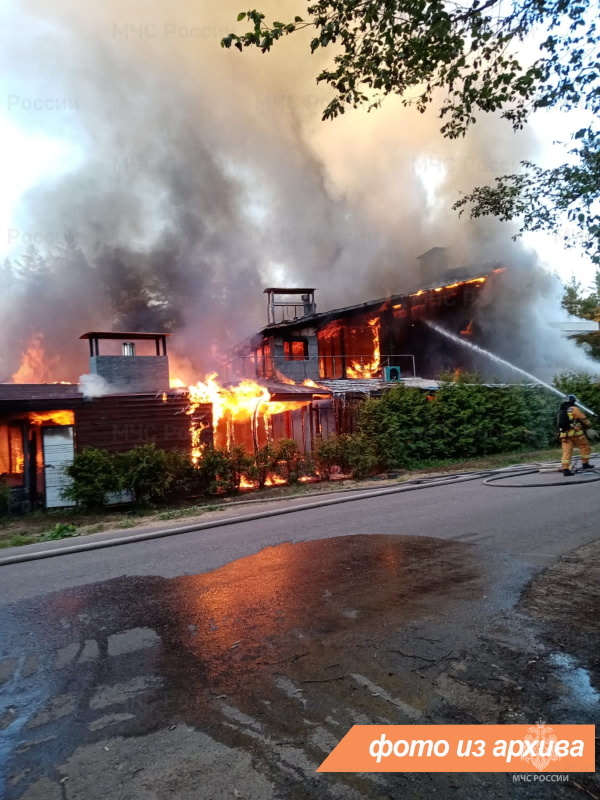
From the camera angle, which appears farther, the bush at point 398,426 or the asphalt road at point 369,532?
the bush at point 398,426

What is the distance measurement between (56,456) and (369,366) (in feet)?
59.8

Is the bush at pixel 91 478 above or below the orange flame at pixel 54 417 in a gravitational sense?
below

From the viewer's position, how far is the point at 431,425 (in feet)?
55.1

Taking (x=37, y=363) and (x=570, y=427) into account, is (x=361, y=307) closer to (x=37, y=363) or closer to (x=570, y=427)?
(x=570, y=427)

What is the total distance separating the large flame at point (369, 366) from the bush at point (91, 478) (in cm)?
1753

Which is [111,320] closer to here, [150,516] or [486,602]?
[150,516]

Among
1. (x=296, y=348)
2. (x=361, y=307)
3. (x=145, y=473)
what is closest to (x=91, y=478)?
(x=145, y=473)

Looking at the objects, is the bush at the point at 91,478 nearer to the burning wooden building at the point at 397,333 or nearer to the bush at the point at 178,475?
the bush at the point at 178,475

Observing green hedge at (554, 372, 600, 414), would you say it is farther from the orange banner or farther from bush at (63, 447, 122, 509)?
the orange banner

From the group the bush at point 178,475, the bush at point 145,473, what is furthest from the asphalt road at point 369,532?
the bush at point 178,475

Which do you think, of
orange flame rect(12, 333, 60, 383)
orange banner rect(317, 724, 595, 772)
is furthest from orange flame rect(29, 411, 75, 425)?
orange flame rect(12, 333, 60, 383)

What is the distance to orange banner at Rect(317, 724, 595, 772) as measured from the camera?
2396 millimetres

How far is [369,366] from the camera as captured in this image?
2758cm

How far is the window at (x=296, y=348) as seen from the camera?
82.2 ft
